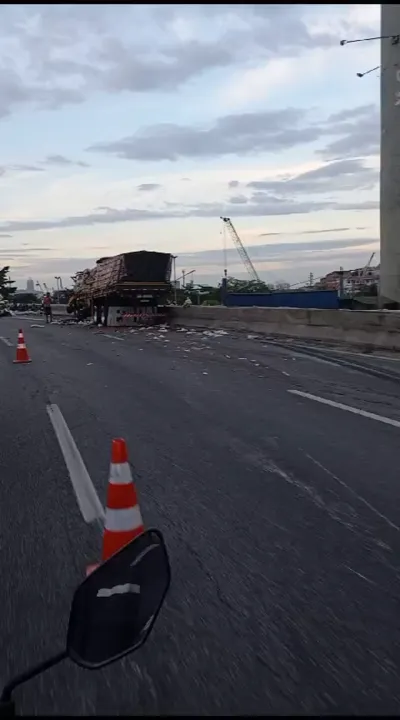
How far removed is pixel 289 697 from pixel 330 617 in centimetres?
83

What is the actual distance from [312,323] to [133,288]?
11875mm

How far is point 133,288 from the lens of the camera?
31.8 m

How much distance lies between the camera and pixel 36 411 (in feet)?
35.7

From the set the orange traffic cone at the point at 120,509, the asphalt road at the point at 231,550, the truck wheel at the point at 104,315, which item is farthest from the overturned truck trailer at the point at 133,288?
the orange traffic cone at the point at 120,509

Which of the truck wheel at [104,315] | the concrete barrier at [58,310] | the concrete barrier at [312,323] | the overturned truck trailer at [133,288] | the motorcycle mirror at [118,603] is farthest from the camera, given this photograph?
the concrete barrier at [58,310]

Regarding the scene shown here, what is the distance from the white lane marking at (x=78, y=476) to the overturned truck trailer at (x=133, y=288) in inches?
855

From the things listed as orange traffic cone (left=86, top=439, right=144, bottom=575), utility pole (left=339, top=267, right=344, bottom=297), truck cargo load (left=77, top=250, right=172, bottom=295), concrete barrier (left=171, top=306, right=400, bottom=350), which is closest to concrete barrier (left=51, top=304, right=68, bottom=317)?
truck cargo load (left=77, top=250, right=172, bottom=295)

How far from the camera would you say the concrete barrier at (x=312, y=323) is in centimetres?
1786

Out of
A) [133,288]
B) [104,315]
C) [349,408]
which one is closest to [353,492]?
[349,408]

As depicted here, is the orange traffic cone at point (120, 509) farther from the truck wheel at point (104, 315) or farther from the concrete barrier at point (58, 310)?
the concrete barrier at point (58, 310)

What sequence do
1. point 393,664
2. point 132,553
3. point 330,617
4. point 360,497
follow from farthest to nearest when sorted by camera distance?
1. point 360,497
2. point 330,617
3. point 393,664
4. point 132,553

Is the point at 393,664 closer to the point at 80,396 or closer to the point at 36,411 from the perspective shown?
the point at 36,411

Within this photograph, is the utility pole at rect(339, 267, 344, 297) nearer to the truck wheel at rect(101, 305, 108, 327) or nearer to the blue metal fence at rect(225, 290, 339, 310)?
the blue metal fence at rect(225, 290, 339, 310)

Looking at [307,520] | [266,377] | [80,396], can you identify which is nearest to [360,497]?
[307,520]
